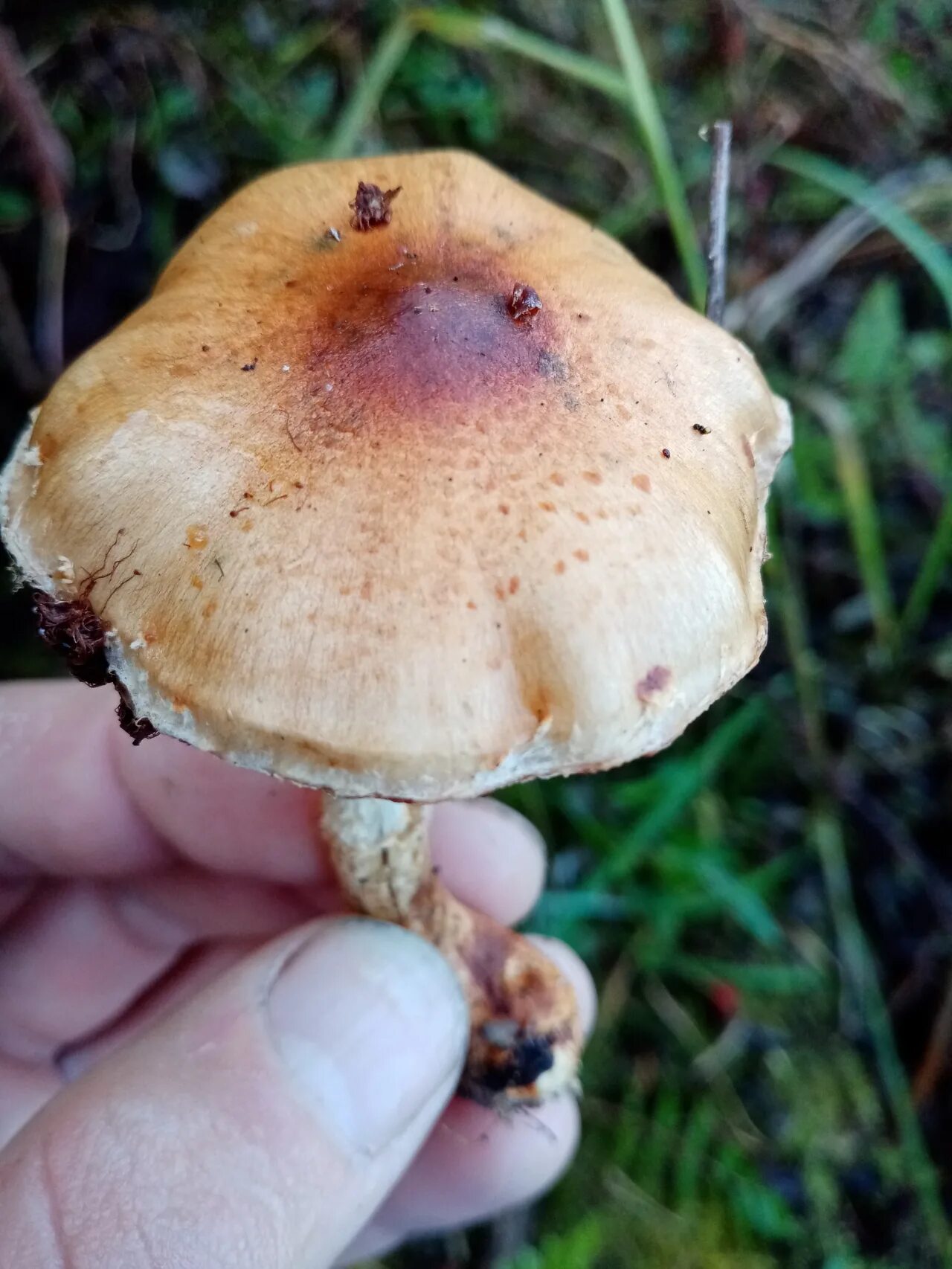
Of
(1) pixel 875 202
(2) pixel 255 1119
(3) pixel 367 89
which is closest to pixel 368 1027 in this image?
(2) pixel 255 1119

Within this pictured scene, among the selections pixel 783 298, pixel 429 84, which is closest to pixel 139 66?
pixel 429 84

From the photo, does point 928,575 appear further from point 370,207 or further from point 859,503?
point 370,207

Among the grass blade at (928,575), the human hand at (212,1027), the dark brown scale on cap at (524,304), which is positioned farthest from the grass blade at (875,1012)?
the dark brown scale on cap at (524,304)

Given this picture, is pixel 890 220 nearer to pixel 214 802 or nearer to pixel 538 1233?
pixel 214 802

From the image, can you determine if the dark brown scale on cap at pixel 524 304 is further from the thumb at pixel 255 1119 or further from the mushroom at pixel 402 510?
the thumb at pixel 255 1119

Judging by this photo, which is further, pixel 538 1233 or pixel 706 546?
pixel 538 1233

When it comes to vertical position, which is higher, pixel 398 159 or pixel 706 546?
pixel 398 159

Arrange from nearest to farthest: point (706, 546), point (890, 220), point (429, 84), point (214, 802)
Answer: point (706, 546) → point (214, 802) → point (890, 220) → point (429, 84)
